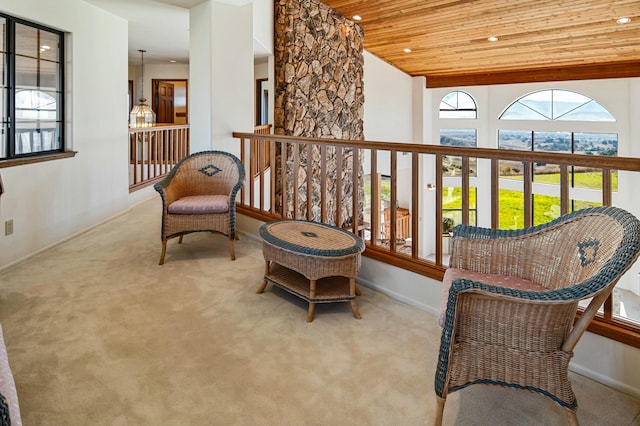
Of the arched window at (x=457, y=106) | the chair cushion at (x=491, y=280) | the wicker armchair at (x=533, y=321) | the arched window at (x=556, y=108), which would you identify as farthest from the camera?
the arched window at (x=457, y=106)

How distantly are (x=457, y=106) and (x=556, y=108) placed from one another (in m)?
2.28

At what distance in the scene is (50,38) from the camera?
402 cm

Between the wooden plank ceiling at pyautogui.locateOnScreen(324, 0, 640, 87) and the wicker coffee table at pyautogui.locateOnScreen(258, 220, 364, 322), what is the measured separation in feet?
15.2

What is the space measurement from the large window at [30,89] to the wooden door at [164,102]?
6.71 meters

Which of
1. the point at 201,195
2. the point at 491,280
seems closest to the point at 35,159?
the point at 201,195

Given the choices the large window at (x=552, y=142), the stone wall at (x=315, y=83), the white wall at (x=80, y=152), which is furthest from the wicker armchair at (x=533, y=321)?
the large window at (x=552, y=142)

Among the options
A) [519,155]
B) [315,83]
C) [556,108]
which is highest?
[556,108]

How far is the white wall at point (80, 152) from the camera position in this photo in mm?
3569

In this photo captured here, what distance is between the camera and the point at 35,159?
3725 millimetres

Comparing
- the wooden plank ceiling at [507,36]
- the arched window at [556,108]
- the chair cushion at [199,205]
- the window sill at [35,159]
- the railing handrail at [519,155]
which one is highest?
the wooden plank ceiling at [507,36]

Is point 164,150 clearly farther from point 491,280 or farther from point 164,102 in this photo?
point 491,280

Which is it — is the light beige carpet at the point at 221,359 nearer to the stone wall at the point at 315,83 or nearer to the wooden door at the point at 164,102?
the stone wall at the point at 315,83

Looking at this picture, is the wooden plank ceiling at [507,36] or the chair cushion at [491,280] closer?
the chair cushion at [491,280]

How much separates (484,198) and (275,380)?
10046 millimetres
